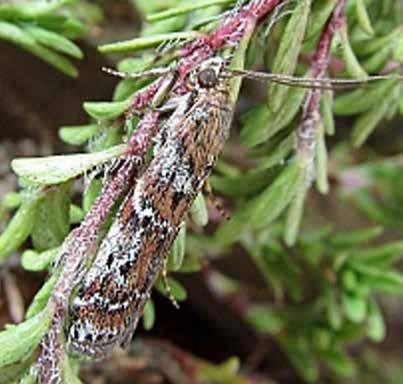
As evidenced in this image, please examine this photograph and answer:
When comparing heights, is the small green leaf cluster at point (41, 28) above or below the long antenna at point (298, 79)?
above

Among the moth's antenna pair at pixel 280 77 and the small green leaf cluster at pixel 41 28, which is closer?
the moth's antenna pair at pixel 280 77

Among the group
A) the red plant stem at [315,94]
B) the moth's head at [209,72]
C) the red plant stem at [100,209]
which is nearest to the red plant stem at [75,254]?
the red plant stem at [100,209]

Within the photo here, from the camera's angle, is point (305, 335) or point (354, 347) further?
point (354, 347)

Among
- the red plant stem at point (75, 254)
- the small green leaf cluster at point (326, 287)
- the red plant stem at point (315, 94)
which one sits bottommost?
the small green leaf cluster at point (326, 287)

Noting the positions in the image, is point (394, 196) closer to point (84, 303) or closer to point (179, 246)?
point (179, 246)

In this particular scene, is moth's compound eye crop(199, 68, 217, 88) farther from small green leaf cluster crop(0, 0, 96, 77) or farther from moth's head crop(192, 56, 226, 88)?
small green leaf cluster crop(0, 0, 96, 77)

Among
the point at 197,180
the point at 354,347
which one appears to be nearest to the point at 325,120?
the point at 197,180

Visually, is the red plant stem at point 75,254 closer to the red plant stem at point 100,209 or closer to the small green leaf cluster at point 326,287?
the red plant stem at point 100,209

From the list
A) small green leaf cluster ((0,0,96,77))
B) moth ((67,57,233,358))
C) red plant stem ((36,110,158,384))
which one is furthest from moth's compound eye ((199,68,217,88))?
small green leaf cluster ((0,0,96,77))
